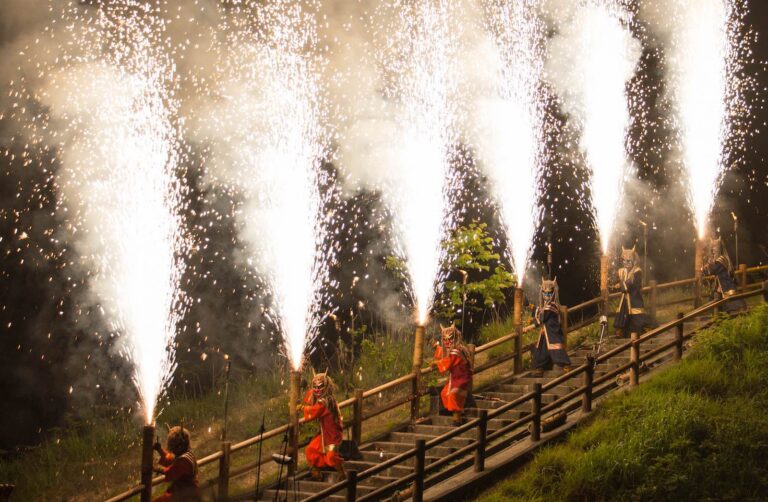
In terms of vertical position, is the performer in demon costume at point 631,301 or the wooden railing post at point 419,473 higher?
the performer in demon costume at point 631,301

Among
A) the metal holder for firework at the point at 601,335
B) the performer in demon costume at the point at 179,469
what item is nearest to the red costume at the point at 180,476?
the performer in demon costume at the point at 179,469

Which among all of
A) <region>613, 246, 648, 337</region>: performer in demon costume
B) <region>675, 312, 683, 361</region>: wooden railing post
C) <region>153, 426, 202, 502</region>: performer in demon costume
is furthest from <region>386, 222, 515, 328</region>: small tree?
<region>153, 426, 202, 502</region>: performer in demon costume

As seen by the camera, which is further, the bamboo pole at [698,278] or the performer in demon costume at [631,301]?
the bamboo pole at [698,278]

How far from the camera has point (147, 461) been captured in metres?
12.1

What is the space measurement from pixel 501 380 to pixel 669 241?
36.5ft

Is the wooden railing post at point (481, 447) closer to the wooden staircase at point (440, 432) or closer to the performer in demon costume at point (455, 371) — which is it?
the wooden staircase at point (440, 432)

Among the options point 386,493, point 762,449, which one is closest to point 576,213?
point 762,449

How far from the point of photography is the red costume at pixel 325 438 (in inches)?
570

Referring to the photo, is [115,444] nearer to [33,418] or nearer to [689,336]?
[33,418]

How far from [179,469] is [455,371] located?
5.86 m

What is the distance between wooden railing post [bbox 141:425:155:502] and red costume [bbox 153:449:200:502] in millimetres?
158

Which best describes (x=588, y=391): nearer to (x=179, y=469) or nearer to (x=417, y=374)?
(x=417, y=374)

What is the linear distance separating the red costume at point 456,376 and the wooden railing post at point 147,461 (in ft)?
19.1

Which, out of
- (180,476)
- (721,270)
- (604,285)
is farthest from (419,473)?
(721,270)
